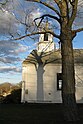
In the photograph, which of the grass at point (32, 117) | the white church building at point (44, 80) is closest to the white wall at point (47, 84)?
the white church building at point (44, 80)

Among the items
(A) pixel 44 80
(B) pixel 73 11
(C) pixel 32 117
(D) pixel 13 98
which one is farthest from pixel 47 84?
(B) pixel 73 11

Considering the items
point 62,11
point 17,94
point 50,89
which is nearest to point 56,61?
point 50,89

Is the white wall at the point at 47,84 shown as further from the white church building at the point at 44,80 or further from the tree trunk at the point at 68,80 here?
the tree trunk at the point at 68,80

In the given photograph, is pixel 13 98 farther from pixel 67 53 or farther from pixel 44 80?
pixel 67 53

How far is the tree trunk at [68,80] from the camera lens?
11094 mm

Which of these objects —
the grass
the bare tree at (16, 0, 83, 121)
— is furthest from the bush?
the bare tree at (16, 0, 83, 121)

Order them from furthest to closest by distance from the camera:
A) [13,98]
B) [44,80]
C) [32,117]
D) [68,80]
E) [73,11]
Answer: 1. [13,98]
2. [44,80]
3. [32,117]
4. [73,11]
5. [68,80]

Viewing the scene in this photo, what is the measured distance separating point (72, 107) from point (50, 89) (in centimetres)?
1803

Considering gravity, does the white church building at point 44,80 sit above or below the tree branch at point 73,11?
below

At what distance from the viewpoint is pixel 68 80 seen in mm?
11258

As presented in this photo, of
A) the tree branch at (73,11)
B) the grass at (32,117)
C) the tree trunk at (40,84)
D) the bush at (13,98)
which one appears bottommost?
the grass at (32,117)

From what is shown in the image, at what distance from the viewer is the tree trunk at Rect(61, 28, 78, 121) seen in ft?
36.4

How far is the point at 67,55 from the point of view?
454 inches

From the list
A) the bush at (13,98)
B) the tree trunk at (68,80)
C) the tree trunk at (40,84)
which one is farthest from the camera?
the bush at (13,98)
